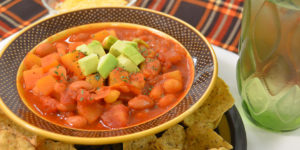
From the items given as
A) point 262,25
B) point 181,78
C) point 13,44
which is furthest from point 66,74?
point 262,25

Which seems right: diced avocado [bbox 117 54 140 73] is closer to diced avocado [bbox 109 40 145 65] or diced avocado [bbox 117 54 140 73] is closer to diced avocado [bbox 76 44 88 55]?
diced avocado [bbox 109 40 145 65]

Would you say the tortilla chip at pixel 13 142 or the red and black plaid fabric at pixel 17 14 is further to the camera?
the red and black plaid fabric at pixel 17 14

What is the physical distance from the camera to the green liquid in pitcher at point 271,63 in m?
1.63

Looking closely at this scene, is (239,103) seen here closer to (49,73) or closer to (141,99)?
(141,99)

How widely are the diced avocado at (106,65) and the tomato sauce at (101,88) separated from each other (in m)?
0.05

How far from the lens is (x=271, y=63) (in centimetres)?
180

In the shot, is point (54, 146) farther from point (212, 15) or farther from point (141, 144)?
point (212, 15)

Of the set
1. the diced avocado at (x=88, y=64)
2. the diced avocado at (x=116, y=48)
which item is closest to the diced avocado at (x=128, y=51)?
the diced avocado at (x=116, y=48)

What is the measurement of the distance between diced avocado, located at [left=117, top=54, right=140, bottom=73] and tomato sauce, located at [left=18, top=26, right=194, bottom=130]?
0.05 metres

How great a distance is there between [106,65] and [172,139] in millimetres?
634

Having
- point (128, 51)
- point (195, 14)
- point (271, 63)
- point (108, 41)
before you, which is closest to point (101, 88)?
point (128, 51)

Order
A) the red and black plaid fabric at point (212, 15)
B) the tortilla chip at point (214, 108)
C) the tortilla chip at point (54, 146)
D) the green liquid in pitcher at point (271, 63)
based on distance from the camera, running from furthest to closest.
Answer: the red and black plaid fabric at point (212, 15) → the tortilla chip at point (214, 108) → the tortilla chip at point (54, 146) → the green liquid in pitcher at point (271, 63)

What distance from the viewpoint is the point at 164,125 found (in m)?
1.68

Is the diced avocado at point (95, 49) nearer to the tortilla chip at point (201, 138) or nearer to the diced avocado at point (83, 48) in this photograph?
the diced avocado at point (83, 48)
